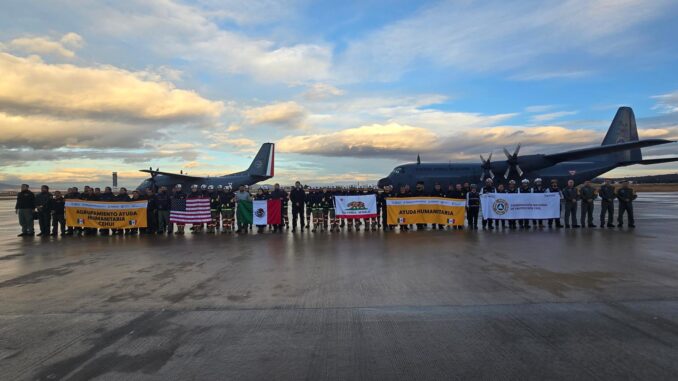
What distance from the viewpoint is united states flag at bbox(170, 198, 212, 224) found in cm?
1422

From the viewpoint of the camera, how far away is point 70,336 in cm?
423

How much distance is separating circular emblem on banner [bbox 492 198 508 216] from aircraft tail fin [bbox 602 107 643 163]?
23.3 meters

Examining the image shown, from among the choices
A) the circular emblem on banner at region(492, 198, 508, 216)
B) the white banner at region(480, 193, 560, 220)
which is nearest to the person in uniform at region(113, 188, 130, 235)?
the white banner at region(480, 193, 560, 220)

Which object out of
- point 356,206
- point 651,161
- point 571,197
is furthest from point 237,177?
point 651,161

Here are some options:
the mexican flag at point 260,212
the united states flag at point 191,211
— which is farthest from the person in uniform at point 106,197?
the mexican flag at point 260,212

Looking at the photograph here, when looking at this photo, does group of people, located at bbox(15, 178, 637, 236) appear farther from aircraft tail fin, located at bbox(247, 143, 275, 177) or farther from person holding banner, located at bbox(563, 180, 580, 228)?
aircraft tail fin, located at bbox(247, 143, 275, 177)

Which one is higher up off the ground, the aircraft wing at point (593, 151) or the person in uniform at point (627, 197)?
the aircraft wing at point (593, 151)

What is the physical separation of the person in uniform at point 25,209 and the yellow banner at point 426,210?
1263 centimetres

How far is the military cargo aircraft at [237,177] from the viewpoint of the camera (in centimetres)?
3419

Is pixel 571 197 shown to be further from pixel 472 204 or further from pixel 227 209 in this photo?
pixel 227 209

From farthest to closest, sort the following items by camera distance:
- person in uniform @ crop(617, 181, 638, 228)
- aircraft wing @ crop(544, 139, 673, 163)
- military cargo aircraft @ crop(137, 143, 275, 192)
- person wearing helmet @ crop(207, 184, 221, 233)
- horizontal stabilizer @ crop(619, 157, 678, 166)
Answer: military cargo aircraft @ crop(137, 143, 275, 192) < horizontal stabilizer @ crop(619, 157, 678, 166) < aircraft wing @ crop(544, 139, 673, 163) < person wearing helmet @ crop(207, 184, 221, 233) < person in uniform @ crop(617, 181, 638, 228)

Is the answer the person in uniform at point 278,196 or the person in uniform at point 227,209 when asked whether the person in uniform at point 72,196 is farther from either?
the person in uniform at point 278,196

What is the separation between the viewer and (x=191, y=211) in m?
14.3

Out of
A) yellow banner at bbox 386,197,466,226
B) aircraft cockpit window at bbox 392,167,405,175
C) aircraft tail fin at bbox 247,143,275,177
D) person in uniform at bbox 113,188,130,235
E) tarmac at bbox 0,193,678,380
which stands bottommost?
tarmac at bbox 0,193,678,380
